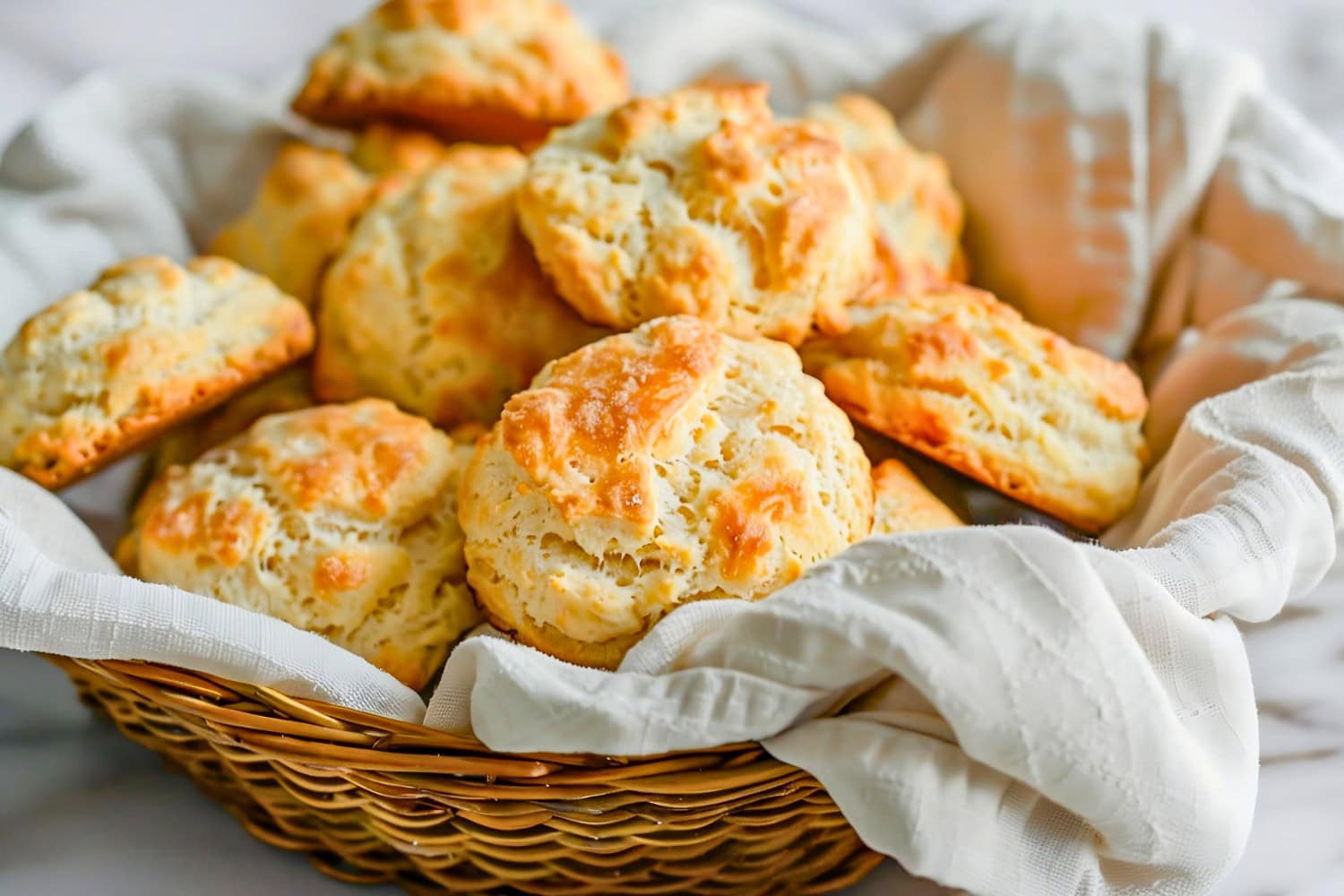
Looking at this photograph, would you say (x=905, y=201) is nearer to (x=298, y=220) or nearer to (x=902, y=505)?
(x=902, y=505)

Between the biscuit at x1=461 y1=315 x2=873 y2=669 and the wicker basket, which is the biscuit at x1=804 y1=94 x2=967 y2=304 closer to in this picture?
the biscuit at x1=461 y1=315 x2=873 y2=669

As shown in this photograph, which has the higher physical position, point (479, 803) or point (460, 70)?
point (460, 70)

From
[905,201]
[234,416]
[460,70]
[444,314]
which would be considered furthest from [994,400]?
[234,416]

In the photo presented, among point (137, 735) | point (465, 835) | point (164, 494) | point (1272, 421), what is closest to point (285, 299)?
point (164, 494)

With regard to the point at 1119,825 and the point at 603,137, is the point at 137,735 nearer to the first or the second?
the point at 603,137

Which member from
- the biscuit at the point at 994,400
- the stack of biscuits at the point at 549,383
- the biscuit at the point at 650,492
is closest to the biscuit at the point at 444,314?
the stack of biscuits at the point at 549,383
